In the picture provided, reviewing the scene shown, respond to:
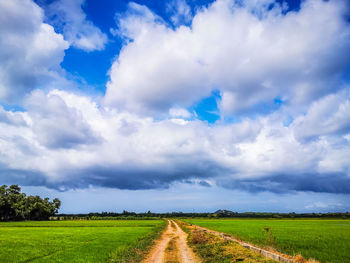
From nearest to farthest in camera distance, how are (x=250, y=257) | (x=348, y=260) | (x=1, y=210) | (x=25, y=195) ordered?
(x=250, y=257)
(x=348, y=260)
(x=1, y=210)
(x=25, y=195)

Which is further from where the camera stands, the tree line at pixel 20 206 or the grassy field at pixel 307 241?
the tree line at pixel 20 206

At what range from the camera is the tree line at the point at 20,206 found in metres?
93.2

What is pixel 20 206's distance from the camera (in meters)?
95.3

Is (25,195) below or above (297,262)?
above

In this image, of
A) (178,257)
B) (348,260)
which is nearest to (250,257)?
(178,257)

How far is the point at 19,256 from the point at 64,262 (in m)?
5.22

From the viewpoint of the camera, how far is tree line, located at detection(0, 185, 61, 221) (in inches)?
3671

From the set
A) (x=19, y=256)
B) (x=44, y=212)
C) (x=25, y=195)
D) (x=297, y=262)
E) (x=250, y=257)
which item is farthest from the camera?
(x=44, y=212)

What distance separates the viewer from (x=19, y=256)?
1783cm

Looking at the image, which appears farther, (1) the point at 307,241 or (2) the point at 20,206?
(2) the point at 20,206

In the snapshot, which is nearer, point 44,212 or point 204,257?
point 204,257

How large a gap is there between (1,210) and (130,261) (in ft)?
341

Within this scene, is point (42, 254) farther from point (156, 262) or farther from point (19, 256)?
point (156, 262)

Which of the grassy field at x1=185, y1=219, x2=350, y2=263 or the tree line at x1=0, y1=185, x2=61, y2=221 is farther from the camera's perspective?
the tree line at x1=0, y1=185, x2=61, y2=221
